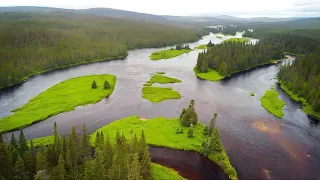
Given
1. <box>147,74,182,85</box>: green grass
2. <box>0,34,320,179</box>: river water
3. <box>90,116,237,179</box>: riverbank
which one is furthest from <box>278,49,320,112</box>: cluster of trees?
<box>147,74,182,85</box>: green grass

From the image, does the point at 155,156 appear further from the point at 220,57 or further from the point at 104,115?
the point at 220,57

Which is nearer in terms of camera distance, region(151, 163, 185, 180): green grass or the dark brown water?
region(151, 163, 185, 180): green grass

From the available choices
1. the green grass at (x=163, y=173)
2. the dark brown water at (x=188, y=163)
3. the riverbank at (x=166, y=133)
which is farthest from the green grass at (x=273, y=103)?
the green grass at (x=163, y=173)

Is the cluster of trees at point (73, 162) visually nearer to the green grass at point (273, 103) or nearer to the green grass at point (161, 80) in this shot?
the green grass at point (273, 103)

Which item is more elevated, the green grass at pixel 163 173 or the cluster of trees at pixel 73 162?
the cluster of trees at pixel 73 162

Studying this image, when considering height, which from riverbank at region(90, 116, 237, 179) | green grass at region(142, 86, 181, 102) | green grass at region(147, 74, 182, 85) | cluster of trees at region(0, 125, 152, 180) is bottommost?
green grass at region(147, 74, 182, 85)

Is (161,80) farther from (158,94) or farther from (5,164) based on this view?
(5,164)

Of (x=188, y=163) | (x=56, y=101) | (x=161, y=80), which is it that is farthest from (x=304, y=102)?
(x=56, y=101)

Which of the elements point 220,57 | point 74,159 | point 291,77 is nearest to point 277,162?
point 74,159

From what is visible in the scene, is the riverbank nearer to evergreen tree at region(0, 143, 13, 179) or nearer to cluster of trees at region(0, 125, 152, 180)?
cluster of trees at region(0, 125, 152, 180)
